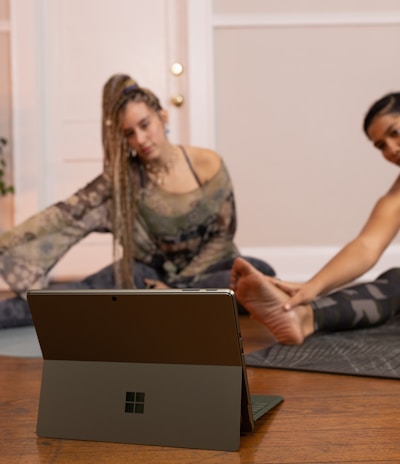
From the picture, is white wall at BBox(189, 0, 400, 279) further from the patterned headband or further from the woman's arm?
the woman's arm

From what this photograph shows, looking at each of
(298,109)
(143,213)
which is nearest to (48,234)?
(143,213)

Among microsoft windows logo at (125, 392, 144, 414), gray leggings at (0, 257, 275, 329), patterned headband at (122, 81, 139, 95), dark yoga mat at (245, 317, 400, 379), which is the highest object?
patterned headband at (122, 81, 139, 95)

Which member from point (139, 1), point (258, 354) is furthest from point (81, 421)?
point (139, 1)

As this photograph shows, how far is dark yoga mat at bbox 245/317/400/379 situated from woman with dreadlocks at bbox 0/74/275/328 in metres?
0.64

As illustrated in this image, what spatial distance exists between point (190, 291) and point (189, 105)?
2763 millimetres

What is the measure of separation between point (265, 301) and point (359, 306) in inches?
12.9

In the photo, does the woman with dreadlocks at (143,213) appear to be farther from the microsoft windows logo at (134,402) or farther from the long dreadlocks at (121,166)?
the microsoft windows logo at (134,402)

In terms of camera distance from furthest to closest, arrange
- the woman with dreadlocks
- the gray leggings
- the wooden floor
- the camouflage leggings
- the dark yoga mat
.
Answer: the woman with dreadlocks < the gray leggings < the camouflage leggings < the dark yoga mat < the wooden floor

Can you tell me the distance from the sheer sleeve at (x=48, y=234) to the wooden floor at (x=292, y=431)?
0.87 m

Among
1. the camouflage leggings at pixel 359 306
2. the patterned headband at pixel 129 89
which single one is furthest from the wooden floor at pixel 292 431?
the patterned headband at pixel 129 89

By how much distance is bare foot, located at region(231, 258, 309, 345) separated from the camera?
60.6 inches

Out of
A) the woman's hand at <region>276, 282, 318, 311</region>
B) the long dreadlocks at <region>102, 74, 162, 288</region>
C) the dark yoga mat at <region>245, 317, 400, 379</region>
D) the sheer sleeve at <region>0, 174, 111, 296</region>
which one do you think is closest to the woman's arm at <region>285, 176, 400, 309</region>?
the woman's hand at <region>276, 282, 318, 311</region>

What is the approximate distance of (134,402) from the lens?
92 cm

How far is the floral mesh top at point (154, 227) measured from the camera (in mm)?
2252
